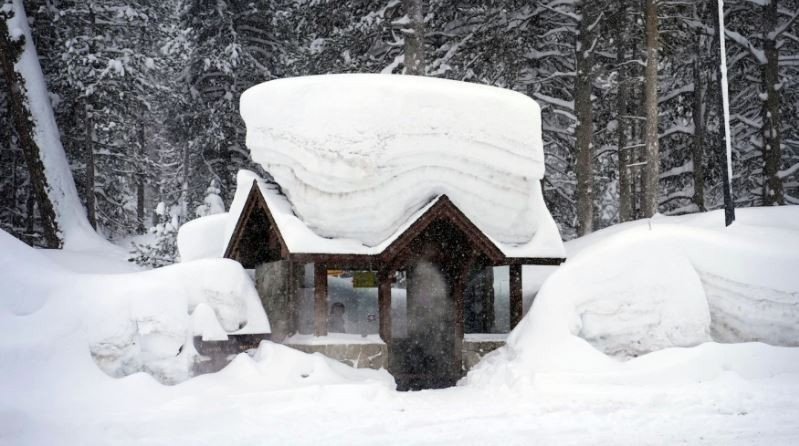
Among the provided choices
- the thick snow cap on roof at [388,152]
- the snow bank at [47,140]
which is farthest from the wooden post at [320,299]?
the snow bank at [47,140]

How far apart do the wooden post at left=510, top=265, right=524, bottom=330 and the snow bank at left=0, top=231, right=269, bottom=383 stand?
5.50m

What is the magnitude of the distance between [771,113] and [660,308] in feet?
26.7

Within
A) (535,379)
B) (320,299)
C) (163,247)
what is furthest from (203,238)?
→ (535,379)

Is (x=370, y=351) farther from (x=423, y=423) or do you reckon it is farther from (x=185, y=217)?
(x=185, y=217)

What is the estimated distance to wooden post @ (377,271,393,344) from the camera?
1299 centimetres

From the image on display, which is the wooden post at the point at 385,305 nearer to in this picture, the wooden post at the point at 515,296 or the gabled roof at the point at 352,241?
the gabled roof at the point at 352,241

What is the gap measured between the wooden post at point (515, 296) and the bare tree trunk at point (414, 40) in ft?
19.0

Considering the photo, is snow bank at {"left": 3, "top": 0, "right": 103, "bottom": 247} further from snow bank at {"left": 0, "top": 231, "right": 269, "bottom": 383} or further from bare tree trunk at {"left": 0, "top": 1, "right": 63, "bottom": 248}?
snow bank at {"left": 0, "top": 231, "right": 269, "bottom": 383}

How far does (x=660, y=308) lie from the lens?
1184 cm

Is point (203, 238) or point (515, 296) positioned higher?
point (203, 238)

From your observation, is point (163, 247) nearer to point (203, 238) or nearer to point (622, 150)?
point (203, 238)

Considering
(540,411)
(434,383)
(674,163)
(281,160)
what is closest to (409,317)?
(434,383)

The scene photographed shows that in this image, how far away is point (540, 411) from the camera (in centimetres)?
903

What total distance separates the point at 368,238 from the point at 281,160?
91.5 inches
